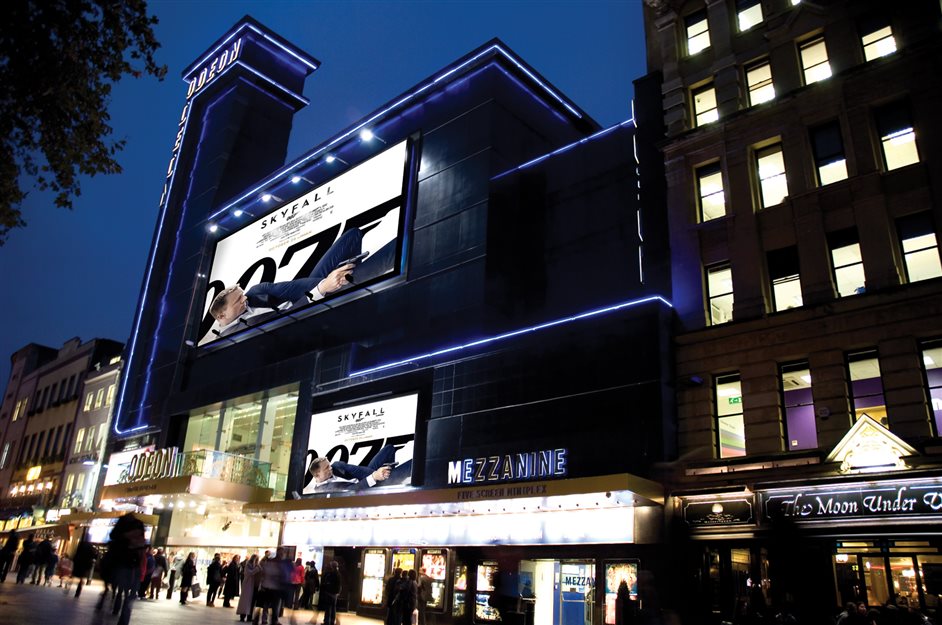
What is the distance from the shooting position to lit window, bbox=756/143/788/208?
21.1 meters

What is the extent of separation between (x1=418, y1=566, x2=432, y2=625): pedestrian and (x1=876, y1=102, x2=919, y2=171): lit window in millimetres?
17312

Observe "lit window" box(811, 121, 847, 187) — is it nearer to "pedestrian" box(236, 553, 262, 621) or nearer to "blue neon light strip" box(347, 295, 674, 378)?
"blue neon light strip" box(347, 295, 674, 378)

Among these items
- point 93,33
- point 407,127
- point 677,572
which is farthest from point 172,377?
point 677,572

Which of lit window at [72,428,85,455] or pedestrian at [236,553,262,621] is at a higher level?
lit window at [72,428,85,455]

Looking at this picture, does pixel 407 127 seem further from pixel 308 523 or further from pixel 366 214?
pixel 308 523

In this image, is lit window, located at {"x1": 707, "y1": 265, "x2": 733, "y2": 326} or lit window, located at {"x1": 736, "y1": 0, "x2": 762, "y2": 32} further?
lit window, located at {"x1": 736, "y1": 0, "x2": 762, "y2": 32}

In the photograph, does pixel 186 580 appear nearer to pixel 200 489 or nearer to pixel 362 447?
pixel 200 489

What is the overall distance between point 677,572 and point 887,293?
869 cm

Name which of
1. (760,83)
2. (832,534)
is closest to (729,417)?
(832,534)

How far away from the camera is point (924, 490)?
15195 mm

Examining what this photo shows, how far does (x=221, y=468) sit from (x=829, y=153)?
1055 inches

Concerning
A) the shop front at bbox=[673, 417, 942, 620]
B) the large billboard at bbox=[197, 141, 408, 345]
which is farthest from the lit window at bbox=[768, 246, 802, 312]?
the large billboard at bbox=[197, 141, 408, 345]

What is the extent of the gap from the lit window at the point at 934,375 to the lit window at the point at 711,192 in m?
7.13

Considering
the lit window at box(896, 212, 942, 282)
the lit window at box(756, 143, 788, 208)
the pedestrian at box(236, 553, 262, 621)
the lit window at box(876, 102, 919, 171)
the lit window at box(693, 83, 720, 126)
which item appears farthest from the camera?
the lit window at box(693, 83, 720, 126)
